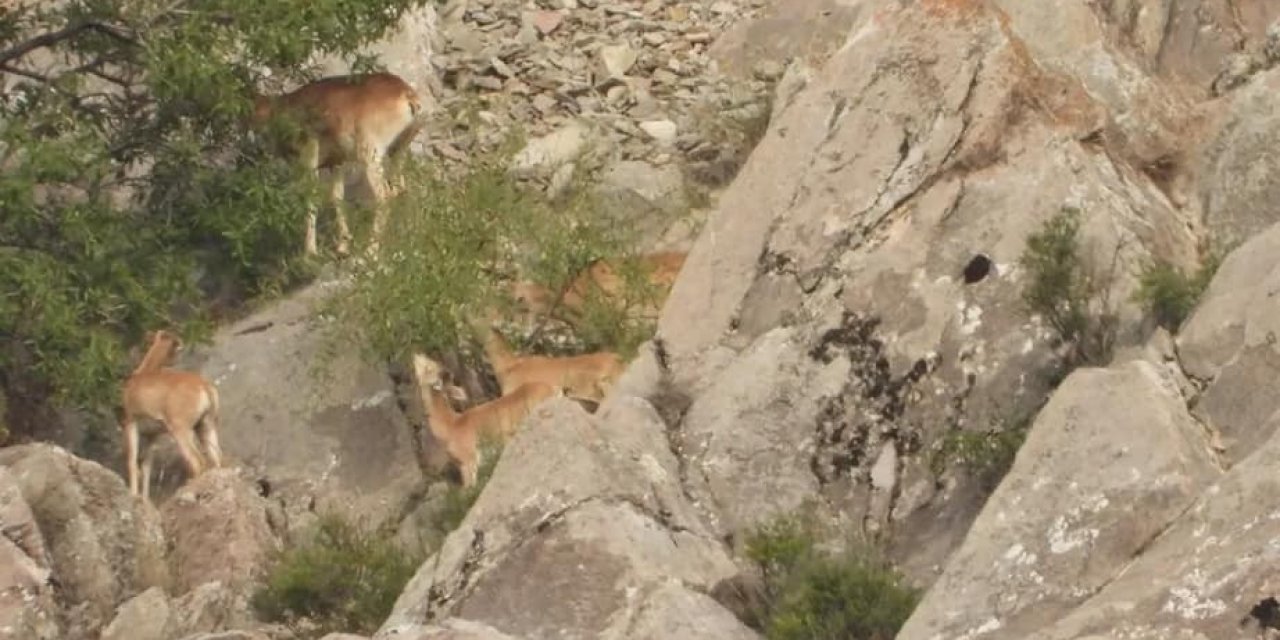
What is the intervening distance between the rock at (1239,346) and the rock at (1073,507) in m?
0.38

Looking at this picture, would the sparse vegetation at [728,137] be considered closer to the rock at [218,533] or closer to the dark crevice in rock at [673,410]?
the rock at [218,533]

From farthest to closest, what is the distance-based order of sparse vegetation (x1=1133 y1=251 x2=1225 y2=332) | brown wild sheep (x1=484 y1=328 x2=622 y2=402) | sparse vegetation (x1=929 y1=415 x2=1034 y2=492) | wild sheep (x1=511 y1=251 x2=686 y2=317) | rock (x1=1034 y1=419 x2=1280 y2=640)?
wild sheep (x1=511 y1=251 x2=686 y2=317), brown wild sheep (x1=484 y1=328 x2=622 y2=402), sparse vegetation (x1=1133 y1=251 x2=1225 y2=332), sparse vegetation (x1=929 y1=415 x2=1034 y2=492), rock (x1=1034 y1=419 x2=1280 y2=640)

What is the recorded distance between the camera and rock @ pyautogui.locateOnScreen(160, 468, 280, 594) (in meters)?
23.5

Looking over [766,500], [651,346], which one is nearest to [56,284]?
[651,346]

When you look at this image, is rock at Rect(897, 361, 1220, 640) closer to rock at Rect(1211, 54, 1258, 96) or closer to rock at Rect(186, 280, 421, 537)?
rock at Rect(1211, 54, 1258, 96)

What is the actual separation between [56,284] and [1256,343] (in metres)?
9.95

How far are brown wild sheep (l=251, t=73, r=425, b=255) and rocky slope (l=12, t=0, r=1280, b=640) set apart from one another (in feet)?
5.21

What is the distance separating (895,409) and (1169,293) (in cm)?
179

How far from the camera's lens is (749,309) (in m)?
23.1

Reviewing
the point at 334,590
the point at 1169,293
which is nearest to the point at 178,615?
the point at 334,590

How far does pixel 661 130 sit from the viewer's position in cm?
3117

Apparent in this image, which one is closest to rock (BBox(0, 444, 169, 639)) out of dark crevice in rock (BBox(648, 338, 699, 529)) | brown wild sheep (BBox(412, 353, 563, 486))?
brown wild sheep (BBox(412, 353, 563, 486))

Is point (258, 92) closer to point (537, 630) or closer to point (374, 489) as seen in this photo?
point (374, 489)

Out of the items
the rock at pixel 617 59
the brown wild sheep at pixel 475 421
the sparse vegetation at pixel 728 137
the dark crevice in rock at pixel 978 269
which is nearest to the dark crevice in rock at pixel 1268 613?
the dark crevice in rock at pixel 978 269
